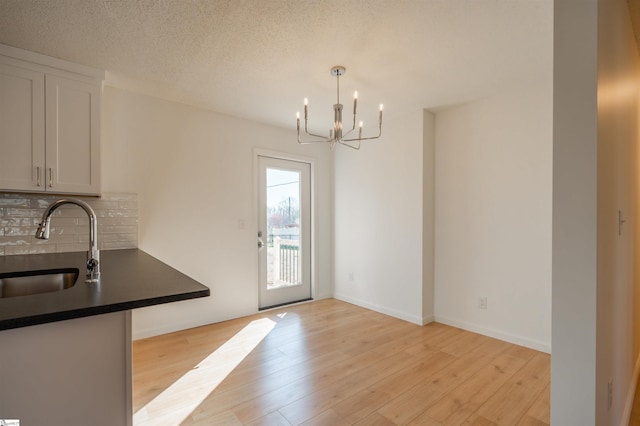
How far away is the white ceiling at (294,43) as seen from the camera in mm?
1814

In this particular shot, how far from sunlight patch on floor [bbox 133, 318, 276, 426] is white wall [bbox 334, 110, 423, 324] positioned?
163 centimetres

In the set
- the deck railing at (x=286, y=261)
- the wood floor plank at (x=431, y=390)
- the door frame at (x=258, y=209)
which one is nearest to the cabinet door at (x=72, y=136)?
the door frame at (x=258, y=209)

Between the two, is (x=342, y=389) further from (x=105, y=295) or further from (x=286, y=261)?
(x=286, y=261)

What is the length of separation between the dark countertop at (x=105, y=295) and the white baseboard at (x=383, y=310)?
2.83 m

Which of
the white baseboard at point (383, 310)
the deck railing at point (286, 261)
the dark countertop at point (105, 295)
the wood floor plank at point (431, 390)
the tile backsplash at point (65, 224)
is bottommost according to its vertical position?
the wood floor plank at point (431, 390)

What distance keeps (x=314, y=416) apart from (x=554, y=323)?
57.1 inches

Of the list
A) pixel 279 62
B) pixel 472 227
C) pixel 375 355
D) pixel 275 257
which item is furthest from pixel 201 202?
pixel 472 227

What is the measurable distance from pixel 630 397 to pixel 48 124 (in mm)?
4433

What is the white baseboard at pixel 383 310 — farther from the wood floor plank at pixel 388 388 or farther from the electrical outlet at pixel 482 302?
the wood floor plank at pixel 388 388

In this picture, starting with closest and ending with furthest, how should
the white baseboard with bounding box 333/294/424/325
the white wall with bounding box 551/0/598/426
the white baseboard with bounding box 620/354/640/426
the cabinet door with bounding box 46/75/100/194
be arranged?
the white wall with bounding box 551/0/598/426 < the white baseboard with bounding box 620/354/640/426 < the cabinet door with bounding box 46/75/100/194 < the white baseboard with bounding box 333/294/424/325

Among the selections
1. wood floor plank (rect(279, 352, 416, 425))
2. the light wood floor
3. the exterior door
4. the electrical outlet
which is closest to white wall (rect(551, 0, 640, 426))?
the light wood floor

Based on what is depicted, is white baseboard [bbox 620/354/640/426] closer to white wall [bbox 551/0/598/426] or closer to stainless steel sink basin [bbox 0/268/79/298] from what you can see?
white wall [bbox 551/0/598/426]

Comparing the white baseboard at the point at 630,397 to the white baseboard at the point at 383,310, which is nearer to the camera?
the white baseboard at the point at 630,397

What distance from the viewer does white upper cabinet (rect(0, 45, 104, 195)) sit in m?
2.18
